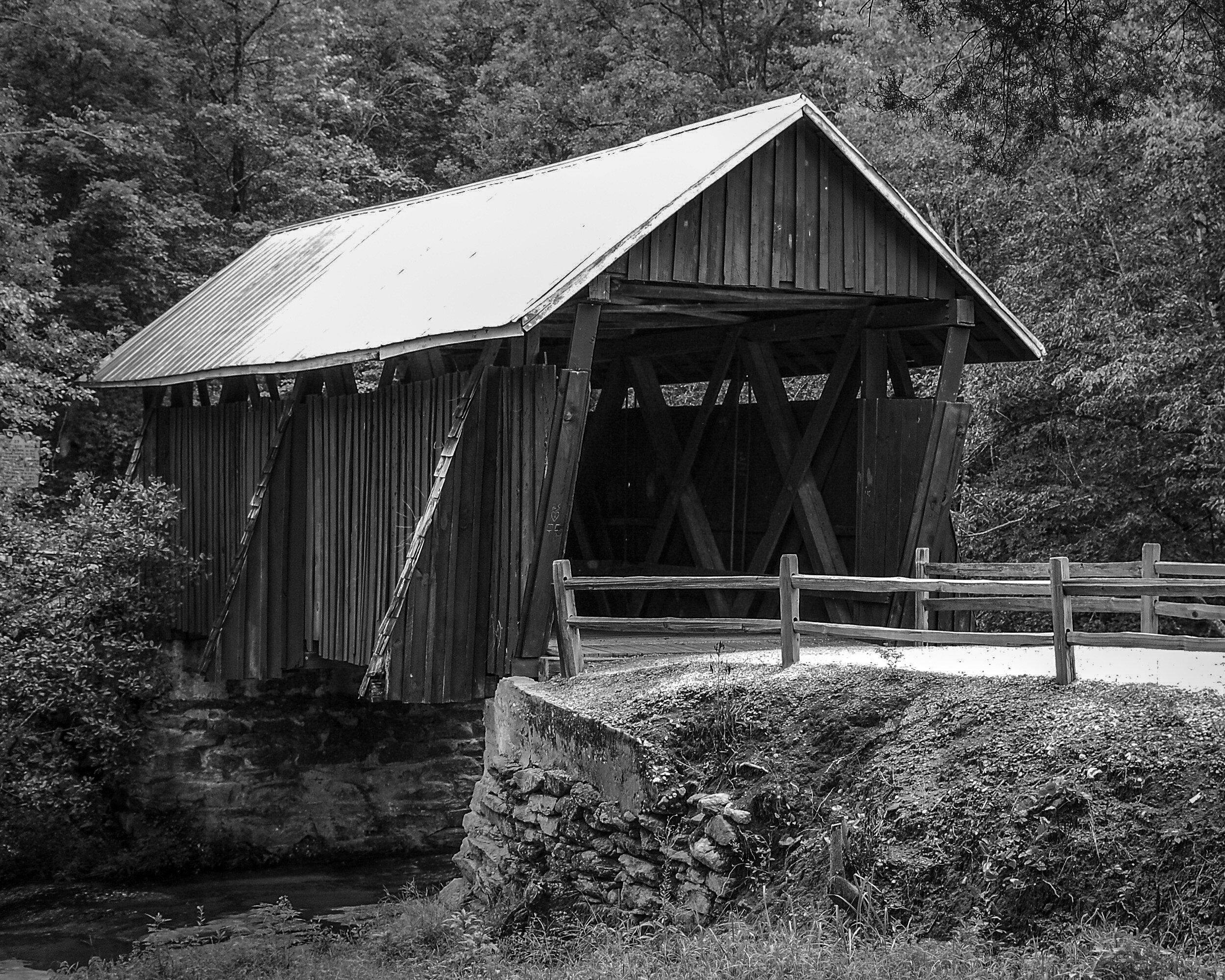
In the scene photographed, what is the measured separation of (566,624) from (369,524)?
9.66ft

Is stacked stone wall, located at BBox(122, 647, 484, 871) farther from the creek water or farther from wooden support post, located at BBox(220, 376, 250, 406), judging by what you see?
wooden support post, located at BBox(220, 376, 250, 406)

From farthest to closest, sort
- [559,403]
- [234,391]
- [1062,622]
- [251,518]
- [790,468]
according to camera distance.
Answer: [234,391]
[251,518]
[790,468]
[559,403]
[1062,622]

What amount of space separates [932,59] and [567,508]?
39.2 feet

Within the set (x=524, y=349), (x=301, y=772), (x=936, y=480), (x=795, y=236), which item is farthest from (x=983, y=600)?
(x=301, y=772)

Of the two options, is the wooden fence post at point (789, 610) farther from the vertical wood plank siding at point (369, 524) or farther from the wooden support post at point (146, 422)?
the wooden support post at point (146, 422)

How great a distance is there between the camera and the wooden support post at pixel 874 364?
12.3m

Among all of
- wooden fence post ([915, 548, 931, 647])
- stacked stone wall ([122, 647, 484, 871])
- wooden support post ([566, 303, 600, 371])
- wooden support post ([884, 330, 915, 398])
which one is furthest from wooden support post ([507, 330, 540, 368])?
stacked stone wall ([122, 647, 484, 871])

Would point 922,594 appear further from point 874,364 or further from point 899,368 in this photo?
point 899,368

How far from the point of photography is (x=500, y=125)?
28.4 meters

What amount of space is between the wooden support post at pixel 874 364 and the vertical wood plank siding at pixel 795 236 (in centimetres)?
83

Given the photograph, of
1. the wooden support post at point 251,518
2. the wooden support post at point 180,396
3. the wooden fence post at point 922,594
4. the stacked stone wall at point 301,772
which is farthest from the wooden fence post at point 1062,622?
the wooden support post at point 180,396

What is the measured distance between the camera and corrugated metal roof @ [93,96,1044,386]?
1030 centimetres

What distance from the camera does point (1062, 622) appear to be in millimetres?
7387

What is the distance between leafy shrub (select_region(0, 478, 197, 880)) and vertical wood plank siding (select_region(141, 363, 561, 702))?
0.55 meters
